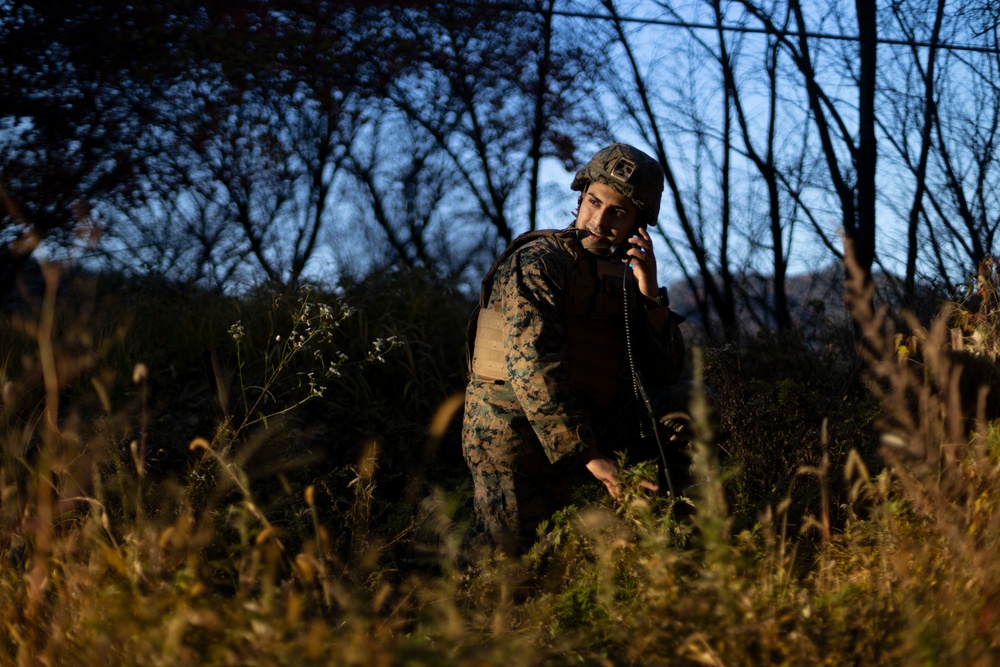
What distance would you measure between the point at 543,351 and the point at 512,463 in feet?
1.69

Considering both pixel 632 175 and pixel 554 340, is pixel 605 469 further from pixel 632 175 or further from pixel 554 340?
pixel 632 175

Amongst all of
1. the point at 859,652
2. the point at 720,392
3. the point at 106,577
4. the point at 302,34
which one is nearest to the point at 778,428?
the point at 720,392

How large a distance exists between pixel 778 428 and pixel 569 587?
1744mm

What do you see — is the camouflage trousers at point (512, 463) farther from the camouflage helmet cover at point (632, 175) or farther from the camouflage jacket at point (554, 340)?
the camouflage helmet cover at point (632, 175)

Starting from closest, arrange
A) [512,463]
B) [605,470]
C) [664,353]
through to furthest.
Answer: [605,470], [512,463], [664,353]

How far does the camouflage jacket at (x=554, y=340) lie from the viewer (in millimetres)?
3225

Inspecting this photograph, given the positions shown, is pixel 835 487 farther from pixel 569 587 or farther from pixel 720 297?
pixel 720 297

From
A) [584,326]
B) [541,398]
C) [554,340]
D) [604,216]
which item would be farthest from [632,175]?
[541,398]

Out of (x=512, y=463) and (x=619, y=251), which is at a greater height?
(x=619, y=251)

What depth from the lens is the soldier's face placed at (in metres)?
3.62

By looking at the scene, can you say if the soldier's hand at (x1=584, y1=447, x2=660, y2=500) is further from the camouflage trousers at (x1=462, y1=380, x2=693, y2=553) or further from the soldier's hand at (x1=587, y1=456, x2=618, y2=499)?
the camouflage trousers at (x1=462, y1=380, x2=693, y2=553)

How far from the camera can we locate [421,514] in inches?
160

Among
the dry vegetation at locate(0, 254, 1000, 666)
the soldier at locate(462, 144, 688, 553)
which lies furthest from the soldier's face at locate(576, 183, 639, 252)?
the dry vegetation at locate(0, 254, 1000, 666)

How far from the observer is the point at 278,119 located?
27.3 feet
